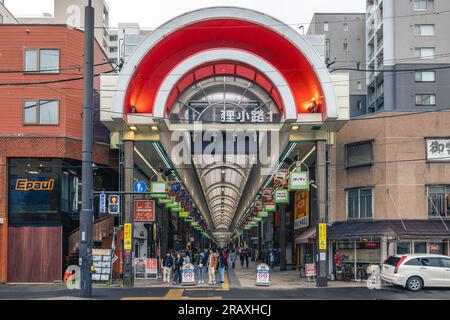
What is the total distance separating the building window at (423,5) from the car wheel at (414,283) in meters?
51.6

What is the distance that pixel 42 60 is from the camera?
34.9m

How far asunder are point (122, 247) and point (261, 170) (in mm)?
15306

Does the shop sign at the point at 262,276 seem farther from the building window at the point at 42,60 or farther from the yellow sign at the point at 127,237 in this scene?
the building window at the point at 42,60

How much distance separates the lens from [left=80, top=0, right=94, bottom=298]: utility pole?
23031 millimetres

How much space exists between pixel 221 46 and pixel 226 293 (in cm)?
1342

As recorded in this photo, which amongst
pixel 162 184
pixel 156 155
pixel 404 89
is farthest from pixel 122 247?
pixel 404 89

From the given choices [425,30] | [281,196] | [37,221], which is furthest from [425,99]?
[37,221]

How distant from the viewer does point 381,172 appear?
113ft

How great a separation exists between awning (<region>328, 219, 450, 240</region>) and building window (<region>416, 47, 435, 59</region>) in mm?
43023

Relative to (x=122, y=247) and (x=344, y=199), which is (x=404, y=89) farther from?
(x=122, y=247)

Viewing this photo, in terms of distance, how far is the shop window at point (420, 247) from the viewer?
108 feet

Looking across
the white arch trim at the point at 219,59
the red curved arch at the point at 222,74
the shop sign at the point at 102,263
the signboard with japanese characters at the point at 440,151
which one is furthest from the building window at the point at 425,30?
the shop sign at the point at 102,263

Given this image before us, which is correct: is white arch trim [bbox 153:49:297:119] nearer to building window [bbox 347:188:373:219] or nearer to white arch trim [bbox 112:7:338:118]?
white arch trim [bbox 112:7:338:118]

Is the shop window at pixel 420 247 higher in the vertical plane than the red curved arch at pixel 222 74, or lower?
lower
